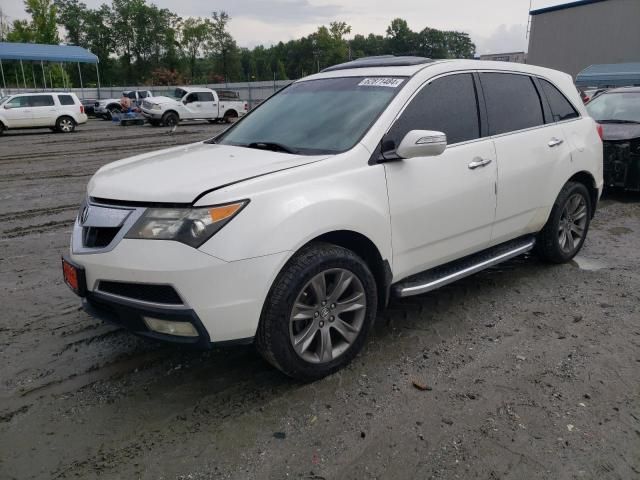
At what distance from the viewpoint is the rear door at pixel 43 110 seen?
21797 mm

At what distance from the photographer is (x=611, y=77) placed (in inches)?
1055

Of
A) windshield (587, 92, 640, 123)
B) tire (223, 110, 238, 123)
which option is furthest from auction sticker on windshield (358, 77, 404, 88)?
tire (223, 110, 238, 123)

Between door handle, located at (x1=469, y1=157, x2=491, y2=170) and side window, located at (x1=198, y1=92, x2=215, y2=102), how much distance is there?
24.2 meters

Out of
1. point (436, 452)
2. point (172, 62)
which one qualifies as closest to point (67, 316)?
point (436, 452)

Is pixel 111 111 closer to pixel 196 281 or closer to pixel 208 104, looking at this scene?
pixel 208 104

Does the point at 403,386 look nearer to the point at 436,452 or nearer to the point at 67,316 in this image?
the point at 436,452

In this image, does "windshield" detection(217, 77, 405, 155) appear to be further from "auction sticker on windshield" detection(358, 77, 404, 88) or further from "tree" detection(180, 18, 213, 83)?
"tree" detection(180, 18, 213, 83)

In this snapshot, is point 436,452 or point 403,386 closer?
point 436,452

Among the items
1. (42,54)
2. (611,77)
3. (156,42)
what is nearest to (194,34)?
(156,42)

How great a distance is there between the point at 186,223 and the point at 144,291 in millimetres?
421

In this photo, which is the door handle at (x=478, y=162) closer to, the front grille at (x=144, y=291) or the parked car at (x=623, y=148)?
the front grille at (x=144, y=291)

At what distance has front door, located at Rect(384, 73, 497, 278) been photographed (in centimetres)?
344

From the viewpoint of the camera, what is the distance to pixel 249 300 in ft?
9.00

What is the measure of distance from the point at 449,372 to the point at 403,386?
34 centimetres
